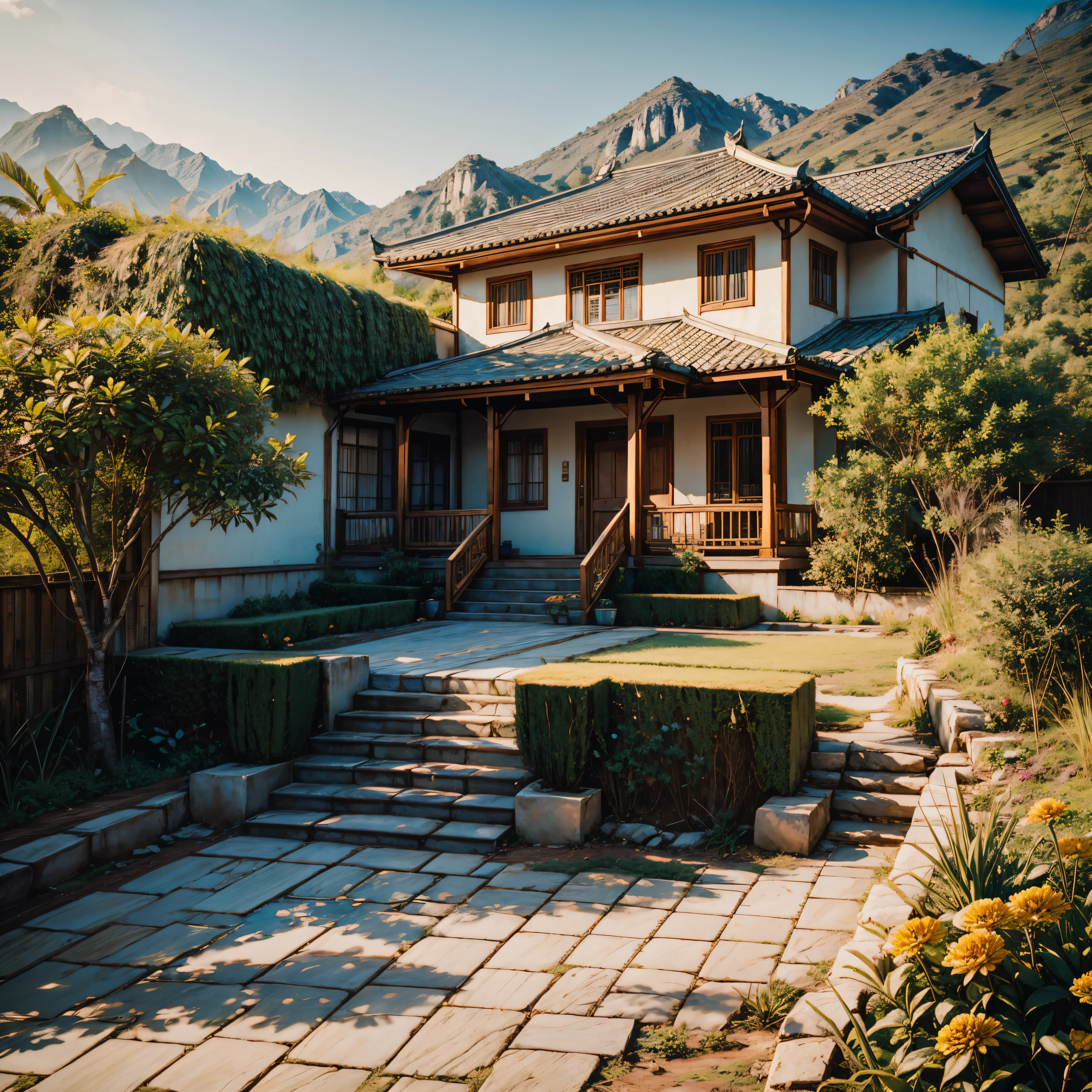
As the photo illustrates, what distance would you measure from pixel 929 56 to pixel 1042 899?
114502mm

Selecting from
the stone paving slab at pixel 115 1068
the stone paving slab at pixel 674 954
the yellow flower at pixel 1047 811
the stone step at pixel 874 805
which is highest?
the yellow flower at pixel 1047 811

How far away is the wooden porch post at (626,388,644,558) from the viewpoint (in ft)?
45.4

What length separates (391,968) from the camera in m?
3.92

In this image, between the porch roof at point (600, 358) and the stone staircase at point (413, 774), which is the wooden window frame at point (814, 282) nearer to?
the porch roof at point (600, 358)

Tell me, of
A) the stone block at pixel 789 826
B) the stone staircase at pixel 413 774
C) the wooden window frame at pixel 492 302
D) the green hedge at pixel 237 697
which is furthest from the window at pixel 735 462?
the stone block at pixel 789 826

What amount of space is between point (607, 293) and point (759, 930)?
15060mm

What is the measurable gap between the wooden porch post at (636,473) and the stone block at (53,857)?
979cm

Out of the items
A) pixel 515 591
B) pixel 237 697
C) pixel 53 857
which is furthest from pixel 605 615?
Answer: pixel 53 857

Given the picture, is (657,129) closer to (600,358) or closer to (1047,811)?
(600,358)

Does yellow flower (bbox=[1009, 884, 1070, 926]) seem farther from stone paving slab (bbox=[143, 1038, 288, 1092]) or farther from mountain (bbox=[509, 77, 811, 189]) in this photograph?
mountain (bbox=[509, 77, 811, 189])

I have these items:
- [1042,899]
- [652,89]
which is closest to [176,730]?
[1042,899]

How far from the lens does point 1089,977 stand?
2203mm

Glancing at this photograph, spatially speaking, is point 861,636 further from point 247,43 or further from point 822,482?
point 247,43

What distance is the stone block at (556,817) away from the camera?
5.46 meters
